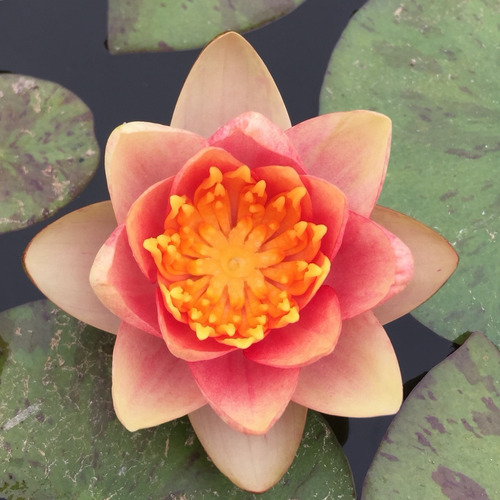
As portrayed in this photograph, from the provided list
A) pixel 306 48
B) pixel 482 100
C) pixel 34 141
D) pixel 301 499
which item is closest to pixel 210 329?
pixel 301 499

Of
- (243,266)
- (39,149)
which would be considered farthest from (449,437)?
(39,149)

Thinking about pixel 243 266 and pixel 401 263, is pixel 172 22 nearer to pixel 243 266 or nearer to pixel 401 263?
pixel 243 266

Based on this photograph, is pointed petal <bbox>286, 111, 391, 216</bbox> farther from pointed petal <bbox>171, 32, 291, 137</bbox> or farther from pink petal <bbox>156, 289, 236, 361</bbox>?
pink petal <bbox>156, 289, 236, 361</bbox>

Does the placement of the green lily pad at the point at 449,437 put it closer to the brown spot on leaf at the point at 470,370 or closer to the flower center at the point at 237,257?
the brown spot on leaf at the point at 470,370

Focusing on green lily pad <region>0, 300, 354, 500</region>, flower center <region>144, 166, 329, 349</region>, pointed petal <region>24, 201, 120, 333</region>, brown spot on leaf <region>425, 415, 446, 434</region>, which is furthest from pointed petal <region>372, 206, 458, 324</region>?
pointed petal <region>24, 201, 120, 333</region>

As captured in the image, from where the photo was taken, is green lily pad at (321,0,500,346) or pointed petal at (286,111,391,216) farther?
green lily pad at (321,0,500,346)

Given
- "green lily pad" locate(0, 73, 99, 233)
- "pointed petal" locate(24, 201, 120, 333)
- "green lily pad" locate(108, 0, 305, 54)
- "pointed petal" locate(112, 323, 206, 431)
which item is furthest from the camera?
"green lily pad" locate(108, 0, 305, 54)
